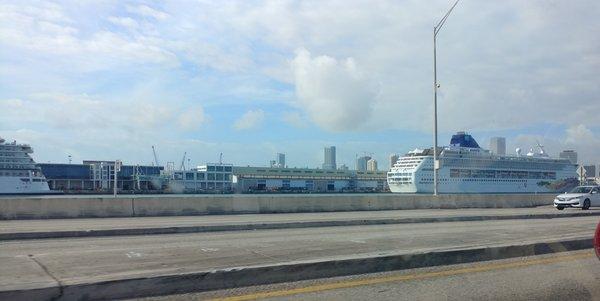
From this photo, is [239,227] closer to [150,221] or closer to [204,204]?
[150,221]

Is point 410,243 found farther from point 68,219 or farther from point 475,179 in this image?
point 475,179

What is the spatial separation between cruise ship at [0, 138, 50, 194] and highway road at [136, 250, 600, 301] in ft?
216

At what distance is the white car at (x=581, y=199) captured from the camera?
3072cm

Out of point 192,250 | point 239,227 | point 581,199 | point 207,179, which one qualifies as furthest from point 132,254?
point 207,179

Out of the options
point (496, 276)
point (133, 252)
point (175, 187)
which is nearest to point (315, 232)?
point (133, 252)

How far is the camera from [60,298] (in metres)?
6.67

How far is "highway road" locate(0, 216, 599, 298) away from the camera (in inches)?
332

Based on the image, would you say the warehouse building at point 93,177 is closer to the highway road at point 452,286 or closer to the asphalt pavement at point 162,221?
the asphalt pavement at point 162,221

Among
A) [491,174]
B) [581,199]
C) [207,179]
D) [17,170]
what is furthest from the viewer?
[491,174]

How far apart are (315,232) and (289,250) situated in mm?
4997

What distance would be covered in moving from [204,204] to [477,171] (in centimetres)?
5451

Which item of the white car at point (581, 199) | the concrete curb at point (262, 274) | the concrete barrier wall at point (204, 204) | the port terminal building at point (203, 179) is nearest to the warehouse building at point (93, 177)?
the port terminal building at point (203, 179)

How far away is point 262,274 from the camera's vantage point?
27.0 ft

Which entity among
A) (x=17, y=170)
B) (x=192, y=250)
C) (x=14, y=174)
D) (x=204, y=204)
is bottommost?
(x=192, y=250)
